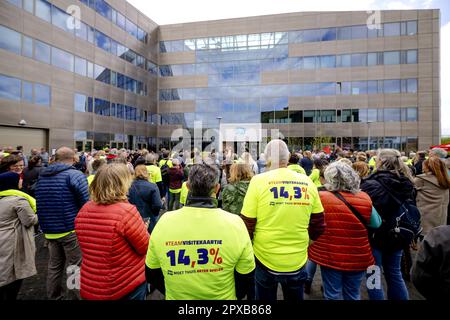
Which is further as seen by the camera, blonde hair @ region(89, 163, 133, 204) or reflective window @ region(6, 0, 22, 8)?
reflective window @ region(6, 0, 22, 8)

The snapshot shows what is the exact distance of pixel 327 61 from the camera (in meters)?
27.9

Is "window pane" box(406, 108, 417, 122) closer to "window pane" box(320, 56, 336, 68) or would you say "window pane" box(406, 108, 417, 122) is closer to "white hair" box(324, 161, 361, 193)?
"window pane" box(320, 56, 336, 68)

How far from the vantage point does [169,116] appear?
106 feet

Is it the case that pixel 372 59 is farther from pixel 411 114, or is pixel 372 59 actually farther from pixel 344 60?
pixel 411 114

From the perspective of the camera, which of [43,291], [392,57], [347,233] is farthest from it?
[392,57]

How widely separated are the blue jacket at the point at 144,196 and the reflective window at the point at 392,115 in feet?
101

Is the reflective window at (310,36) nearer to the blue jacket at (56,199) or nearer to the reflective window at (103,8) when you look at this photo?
the reflective window at (103,8)

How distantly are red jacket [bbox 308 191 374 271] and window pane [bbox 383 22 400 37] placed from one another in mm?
33098

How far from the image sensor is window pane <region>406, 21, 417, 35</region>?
26312 millimetres

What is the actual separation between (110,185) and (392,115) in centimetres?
3250

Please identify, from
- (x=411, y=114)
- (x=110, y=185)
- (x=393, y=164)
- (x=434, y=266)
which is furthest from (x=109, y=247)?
(x=411, y=114)

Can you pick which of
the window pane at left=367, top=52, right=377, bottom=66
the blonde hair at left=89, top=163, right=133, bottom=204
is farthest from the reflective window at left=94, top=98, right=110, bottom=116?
the window pane at left=367, top=52, right=377, bottom=66

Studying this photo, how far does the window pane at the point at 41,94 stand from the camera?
709 inches

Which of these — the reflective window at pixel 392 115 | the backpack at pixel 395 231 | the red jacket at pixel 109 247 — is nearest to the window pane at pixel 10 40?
the red jacket at pixel 109 247
